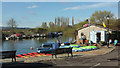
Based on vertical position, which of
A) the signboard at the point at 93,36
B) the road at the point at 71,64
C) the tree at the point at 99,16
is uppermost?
the tree at the point at 99,16

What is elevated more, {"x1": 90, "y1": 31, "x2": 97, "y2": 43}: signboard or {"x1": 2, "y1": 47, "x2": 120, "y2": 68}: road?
{"x1": 90, "y1": 31, "x2": 97, "y2": 43}: signboard

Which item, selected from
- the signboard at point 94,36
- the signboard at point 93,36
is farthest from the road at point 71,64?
the signboard at point 93,36

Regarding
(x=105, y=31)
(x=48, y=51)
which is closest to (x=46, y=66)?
(x=48, y=51)

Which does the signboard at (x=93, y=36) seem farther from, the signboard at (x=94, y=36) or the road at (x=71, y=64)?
the road at (x=71, y=64)

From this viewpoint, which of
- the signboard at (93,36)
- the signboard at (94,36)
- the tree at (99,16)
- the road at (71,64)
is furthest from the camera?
the tree at (99,16)

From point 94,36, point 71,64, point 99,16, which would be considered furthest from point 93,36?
point 99,16

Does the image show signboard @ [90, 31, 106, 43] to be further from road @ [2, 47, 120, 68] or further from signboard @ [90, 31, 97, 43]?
road @ [2, 47, 120, 68]

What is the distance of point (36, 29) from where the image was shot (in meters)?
136

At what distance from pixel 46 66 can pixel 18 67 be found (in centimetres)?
211

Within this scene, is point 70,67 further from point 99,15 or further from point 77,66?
point 99,15

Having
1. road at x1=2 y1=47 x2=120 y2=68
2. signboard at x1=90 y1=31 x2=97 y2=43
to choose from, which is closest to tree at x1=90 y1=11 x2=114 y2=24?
signboard at x1=90 y1=31 x2=97 y2=43

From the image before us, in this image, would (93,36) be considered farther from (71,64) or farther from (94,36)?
(71,64)

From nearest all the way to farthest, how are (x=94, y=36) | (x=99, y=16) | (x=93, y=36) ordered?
(x=94, y=36)
(x=93, y=36)
(x=99, y=16)

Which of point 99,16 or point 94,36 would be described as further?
point 99,16
